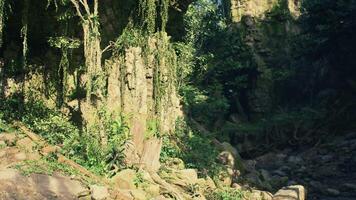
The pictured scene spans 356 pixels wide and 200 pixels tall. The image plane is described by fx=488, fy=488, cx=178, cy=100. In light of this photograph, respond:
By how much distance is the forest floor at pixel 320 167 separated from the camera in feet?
59.5

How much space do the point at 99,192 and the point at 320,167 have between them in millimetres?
14145

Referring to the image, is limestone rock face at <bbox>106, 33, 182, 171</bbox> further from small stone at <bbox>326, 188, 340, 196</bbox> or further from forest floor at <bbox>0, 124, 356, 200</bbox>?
small stone at <bbox>326, 188, 340, 196</bbox>

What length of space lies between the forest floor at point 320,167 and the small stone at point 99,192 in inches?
361

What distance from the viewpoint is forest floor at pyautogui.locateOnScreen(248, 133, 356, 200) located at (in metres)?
18.1

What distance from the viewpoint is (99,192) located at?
33.1 ft

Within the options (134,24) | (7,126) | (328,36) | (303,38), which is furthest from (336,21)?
(7,126)

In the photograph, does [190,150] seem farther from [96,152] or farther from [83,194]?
[83,194]

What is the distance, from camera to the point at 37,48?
14.0m

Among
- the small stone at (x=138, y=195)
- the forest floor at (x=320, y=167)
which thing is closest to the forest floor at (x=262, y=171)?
the forest floor at (x=320, y=167)

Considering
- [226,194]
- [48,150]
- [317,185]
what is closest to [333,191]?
[317,185]

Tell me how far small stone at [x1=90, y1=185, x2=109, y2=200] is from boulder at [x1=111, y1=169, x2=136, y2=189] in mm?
1116

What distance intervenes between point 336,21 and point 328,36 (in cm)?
99

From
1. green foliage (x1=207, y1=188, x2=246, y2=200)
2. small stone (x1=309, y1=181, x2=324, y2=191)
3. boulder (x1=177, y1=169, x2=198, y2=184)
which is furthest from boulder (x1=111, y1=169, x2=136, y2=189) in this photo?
small stone (x1=309, y1=181, x2=324, y2=191)

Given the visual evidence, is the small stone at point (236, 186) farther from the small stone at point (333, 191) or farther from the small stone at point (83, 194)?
the small stone at point (83, 194)
